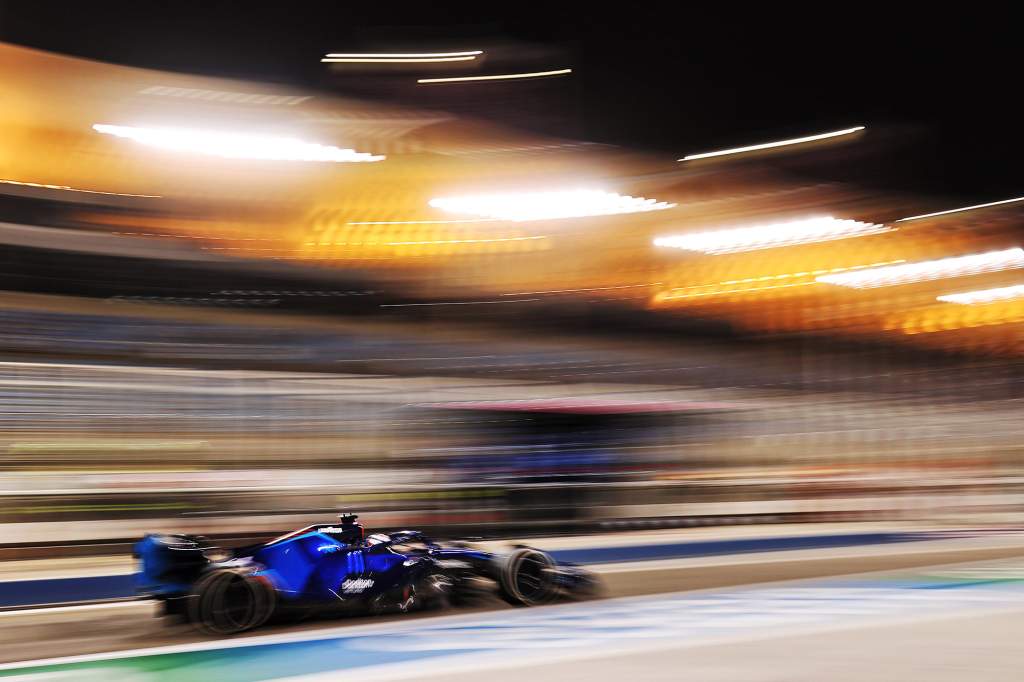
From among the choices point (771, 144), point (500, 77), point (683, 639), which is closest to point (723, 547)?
point (683, 639)

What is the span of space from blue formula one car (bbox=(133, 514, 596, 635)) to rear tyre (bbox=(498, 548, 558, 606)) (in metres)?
0.01

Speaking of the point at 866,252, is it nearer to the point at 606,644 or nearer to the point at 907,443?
the point at 907,443

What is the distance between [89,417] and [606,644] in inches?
153

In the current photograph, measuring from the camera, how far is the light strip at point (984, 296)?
52.3ft

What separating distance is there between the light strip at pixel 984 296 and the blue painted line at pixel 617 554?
5804 mm

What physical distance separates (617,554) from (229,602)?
486cm

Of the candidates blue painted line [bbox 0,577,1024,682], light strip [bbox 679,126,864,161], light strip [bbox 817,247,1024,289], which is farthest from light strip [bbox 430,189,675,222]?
blue painted line [bbox 0,577,1024,682]

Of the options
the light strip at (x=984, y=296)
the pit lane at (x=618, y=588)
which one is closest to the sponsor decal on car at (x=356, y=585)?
the pit lane at (x=618, y=588)

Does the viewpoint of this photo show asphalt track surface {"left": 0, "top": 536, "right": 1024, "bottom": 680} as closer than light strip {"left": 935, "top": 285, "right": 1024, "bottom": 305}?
Yes

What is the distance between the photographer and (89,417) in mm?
6582

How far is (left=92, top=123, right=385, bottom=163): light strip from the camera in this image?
11.1 m

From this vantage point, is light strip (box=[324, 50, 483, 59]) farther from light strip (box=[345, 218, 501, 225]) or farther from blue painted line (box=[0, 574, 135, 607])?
blue painted line (box=[0, 574, 135, 607])

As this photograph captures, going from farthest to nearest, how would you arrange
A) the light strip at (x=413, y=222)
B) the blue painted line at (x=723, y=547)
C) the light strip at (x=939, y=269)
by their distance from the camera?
the light strip at (x=939, y=269) < the light strip at (x=413, y=222) < the blue painted line at (x=723, y=547)

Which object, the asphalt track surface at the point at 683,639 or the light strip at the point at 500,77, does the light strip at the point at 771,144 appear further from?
the asphalt track surface at the point at 683,639
